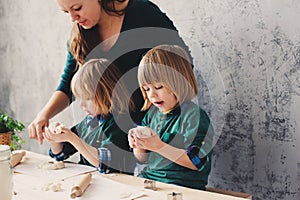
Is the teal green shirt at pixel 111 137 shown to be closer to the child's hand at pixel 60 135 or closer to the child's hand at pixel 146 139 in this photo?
the child's hand at pixel 60 135

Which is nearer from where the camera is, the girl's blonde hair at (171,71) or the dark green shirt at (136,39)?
the girl's blonde hair at (171,71)

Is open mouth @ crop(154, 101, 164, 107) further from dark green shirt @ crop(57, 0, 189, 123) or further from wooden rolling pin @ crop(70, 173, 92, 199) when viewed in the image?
wooden rolling pin @ crop(70, 173, 92, 199)

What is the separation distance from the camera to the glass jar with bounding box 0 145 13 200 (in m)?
1.10

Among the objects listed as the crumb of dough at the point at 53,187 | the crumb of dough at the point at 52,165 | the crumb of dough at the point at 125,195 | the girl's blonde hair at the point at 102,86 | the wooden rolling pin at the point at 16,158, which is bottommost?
the crumb of dough at the point at 125,195

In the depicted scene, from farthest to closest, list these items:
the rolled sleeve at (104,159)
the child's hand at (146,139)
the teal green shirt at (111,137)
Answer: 1. the teal green shirt at (111,137)
2. the rolled sleeve at (104,159)
3. the child's hand at (146,139)

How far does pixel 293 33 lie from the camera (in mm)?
1725

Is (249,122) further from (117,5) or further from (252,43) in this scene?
(117,5)

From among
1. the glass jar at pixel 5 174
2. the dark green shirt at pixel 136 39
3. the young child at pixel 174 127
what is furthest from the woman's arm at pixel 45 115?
the glass jar at pixel 5 174

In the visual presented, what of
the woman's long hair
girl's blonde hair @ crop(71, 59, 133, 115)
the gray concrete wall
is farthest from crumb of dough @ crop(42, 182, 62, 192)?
the gray concrete wall

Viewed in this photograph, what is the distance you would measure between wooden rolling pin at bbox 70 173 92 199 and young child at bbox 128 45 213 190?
0.62 feet

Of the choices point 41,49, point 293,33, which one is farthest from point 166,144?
point 41,49

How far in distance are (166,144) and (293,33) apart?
0.59 meters

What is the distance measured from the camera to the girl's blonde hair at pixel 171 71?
1652mm

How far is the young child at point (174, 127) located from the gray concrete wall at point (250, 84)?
0.26 meters
